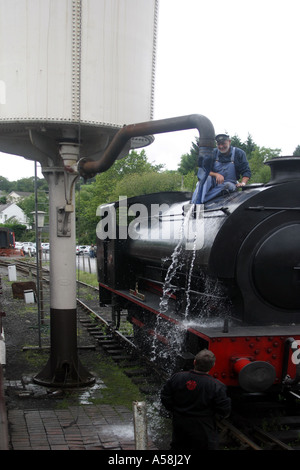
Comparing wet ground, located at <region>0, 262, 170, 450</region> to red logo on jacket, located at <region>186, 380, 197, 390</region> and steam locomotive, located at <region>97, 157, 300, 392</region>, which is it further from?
red logo on jacket, located at <region>186, 380, 197, 390</region>

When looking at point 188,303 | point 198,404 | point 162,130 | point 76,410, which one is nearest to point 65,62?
point 162,130

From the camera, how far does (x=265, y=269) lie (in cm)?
562

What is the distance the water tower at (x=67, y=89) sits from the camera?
6.79 meters

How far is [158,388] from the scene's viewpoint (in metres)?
7.34

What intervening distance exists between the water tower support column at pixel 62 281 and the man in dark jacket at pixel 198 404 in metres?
3.51

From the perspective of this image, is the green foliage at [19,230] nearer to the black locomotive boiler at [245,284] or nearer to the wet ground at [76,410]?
the wet ground at [76,410]

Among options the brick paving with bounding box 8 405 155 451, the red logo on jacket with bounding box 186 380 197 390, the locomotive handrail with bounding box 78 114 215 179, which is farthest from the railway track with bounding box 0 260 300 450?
the locomotive handrail with bounding box 78 114 215 179

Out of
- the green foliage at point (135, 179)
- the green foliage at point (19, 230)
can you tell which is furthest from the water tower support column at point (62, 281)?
the green foliage at point (19, 230)

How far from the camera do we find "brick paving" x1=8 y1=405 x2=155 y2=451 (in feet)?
17.0

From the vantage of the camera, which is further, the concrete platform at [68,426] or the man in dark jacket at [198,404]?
the concrete platform at [68,426]

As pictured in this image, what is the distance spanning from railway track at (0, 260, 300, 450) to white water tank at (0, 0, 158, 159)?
381 cm

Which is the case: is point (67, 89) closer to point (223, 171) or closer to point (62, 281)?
point (223, 171)

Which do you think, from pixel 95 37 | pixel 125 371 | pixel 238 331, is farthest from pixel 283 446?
pixel 95 37
